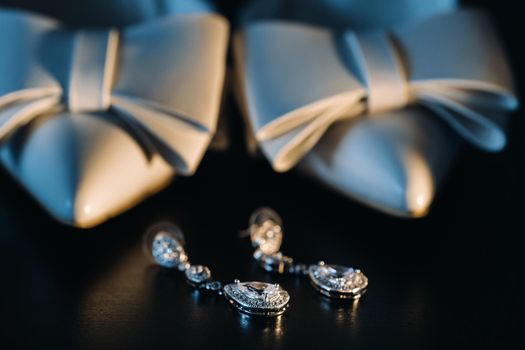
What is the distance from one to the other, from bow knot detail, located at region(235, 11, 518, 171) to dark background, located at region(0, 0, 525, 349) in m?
0.06

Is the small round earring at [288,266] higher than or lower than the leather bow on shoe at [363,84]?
lower

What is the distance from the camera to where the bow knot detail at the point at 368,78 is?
596 millimetres

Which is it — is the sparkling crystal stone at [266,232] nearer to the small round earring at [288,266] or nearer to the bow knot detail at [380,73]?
the small round earring at [288,266]

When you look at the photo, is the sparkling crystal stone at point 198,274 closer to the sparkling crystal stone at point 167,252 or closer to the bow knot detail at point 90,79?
the sparkling crystal stone at point 167,252

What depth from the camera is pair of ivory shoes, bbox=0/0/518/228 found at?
0.56m

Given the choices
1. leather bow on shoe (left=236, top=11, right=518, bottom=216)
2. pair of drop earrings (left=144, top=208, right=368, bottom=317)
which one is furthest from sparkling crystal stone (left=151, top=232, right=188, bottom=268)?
leather bow on shoe (left=236, top=11, right=518, bottom=216)

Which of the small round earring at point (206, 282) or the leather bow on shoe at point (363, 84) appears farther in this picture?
the leather bow on shoe at point (363, 84)

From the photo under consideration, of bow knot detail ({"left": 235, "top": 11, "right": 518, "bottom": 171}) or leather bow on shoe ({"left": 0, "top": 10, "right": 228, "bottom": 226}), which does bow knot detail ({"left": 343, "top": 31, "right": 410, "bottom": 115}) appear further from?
leather bow on shoe ({"left": 0, "top": 10, "right": 228, "bottom": 226})

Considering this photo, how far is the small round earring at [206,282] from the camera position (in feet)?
1.54

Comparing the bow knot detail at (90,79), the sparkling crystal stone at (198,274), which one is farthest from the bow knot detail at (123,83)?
the sparkling crystal stone at (198,274)

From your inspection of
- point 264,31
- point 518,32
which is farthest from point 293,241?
point 518,32

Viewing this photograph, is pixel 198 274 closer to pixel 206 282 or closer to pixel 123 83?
pixel 206 282

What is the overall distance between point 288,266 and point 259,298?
65mm

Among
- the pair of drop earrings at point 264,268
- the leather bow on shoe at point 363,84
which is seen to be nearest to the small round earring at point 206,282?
the pair of drop earrings at point 264,268
